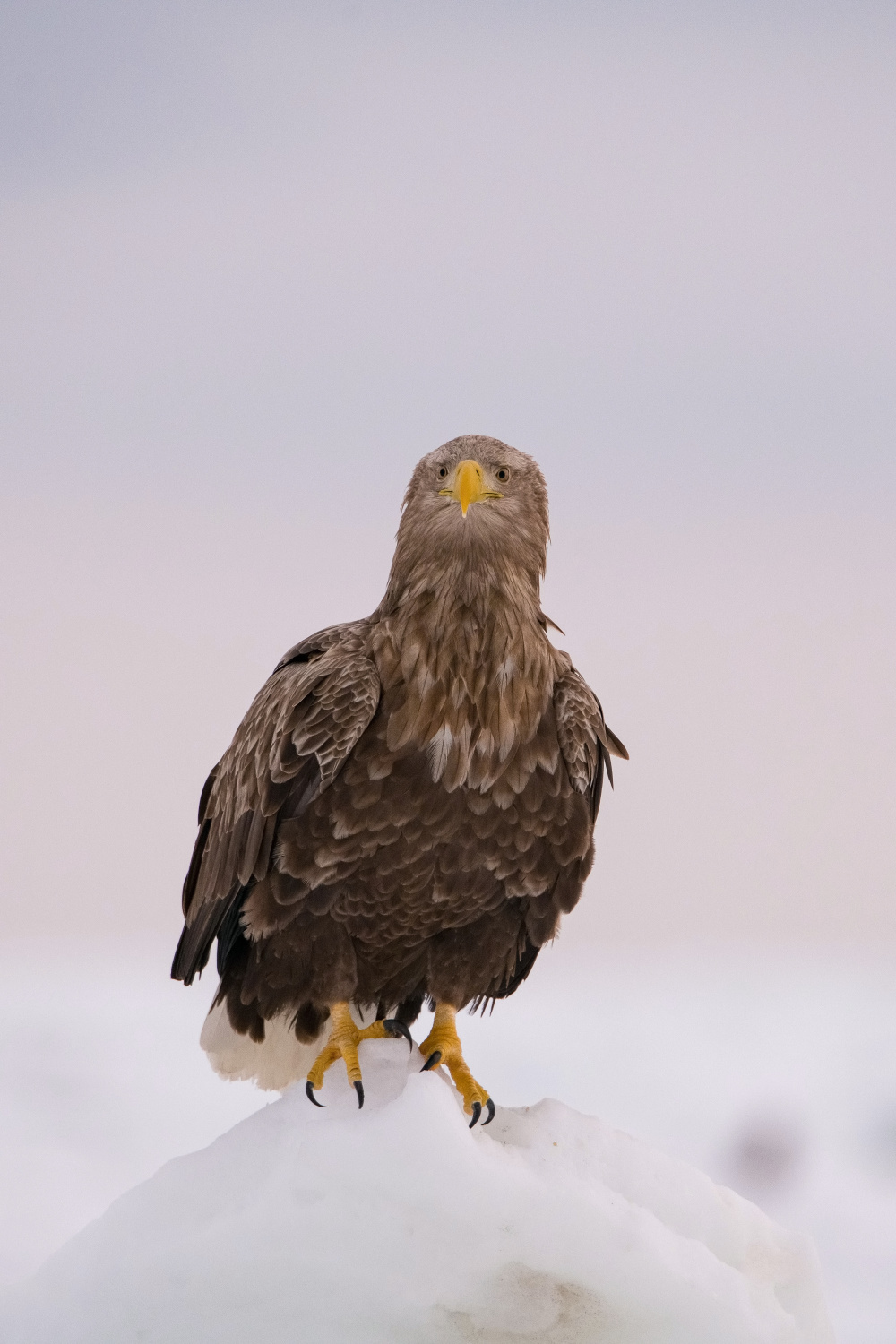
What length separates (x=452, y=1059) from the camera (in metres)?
5.26

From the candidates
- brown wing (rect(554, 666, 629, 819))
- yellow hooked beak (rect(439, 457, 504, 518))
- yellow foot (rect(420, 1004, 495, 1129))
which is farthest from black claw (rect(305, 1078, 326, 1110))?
yellow hooked beak (rect(439, 457, 504, 518))

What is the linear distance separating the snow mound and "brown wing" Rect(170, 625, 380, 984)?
3.01ft

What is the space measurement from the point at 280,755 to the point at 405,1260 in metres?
1.68

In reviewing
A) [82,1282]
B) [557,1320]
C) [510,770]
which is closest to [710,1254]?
[557,1320]

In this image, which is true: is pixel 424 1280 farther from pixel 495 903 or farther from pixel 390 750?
pixel 390 750

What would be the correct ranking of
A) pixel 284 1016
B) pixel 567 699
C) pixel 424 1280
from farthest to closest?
pixel 284 1016, pixel 567 699, pixel 424 1280

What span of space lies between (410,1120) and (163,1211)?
941 millimetres

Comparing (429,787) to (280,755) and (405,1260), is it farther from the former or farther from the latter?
(405,1260)

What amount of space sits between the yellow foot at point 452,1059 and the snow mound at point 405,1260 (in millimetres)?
233

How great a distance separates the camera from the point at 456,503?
16.3ft

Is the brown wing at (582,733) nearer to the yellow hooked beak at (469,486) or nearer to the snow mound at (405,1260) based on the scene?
the yellow hooked beak at (469,486)

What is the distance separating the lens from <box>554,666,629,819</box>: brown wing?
519 centimetres

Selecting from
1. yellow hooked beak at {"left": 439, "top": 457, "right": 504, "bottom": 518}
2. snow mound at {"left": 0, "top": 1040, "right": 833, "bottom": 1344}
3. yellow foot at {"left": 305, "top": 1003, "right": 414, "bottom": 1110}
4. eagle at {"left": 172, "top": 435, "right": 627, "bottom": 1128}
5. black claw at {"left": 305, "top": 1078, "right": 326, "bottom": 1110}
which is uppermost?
yellow hooked beak at {"left": 439, "top": 457, "right": 504, "bottom": 518}

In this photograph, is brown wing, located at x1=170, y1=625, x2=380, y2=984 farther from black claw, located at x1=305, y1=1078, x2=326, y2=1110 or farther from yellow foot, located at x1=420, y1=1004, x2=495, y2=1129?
yellow foot, located at x1=420, y1=1004, x2=495, y2=1129
